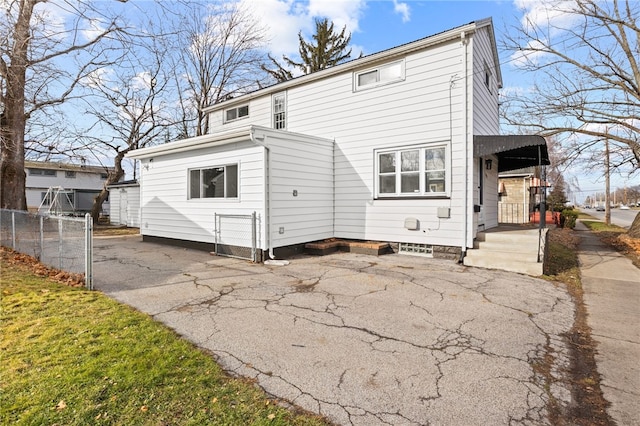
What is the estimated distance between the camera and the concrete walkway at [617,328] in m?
2.60

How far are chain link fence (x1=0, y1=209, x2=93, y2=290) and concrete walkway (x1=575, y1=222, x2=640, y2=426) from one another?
258 inches

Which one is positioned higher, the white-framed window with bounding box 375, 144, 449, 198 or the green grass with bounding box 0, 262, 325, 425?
the white-framed window with bounding box 375, 144, 449, 198

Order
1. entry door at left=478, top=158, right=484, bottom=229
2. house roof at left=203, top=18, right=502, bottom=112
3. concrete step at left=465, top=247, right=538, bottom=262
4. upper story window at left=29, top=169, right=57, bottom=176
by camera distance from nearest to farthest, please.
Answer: concrete step at left=465, top=247, right=538, bottom=262, house roof at left=203, top=18, right=502, bottom=112, entry door at left=478, top=158, right=484, bottom=229, upper story window at left=29, top=169, right=57, bottom=176

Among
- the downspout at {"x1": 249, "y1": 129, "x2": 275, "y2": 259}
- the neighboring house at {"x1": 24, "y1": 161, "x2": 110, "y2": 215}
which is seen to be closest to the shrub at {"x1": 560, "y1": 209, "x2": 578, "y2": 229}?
the downspout at {"x1": 249, "y1": 129, "x2": 275, "y2": 259}

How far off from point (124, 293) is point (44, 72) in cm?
648

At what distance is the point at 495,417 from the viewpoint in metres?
2.33

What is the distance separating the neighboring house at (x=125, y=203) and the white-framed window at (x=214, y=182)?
11.4m

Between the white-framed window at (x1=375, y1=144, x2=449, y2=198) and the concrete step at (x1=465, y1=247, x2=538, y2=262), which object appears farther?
the white-framed window at (x1=375, y1=144, x2=449, y2=198)

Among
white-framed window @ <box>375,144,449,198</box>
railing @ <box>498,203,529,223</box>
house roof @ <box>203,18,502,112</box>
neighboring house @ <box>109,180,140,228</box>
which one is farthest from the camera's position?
railing @ <box>498,203,529,223</box>

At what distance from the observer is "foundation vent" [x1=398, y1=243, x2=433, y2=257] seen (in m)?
8.39

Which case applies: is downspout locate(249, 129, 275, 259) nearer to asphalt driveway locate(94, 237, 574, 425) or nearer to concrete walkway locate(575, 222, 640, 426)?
asphalt driveway locate(94, 237, 574, 425)

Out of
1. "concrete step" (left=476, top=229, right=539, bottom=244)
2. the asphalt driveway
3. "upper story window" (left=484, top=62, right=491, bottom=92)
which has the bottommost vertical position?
the asphalt driveway

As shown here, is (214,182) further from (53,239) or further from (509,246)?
(509,246)

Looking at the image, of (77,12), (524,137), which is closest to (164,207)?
(77,12)
